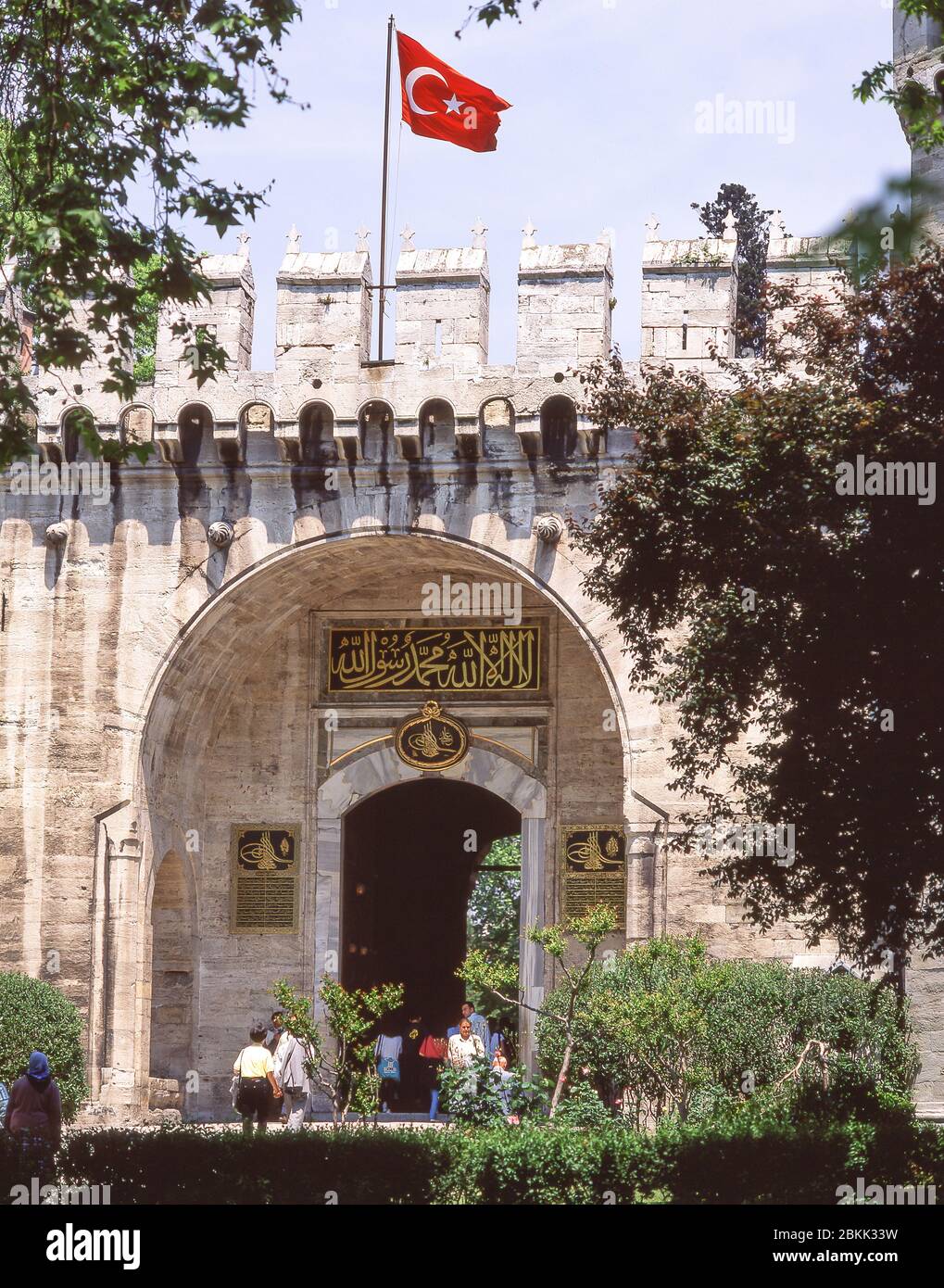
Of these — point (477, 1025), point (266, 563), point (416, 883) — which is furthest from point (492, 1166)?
point (416, 883)

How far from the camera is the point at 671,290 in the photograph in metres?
20.5

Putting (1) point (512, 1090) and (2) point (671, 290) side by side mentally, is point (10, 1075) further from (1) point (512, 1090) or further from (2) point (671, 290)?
(2) point (671, 290)

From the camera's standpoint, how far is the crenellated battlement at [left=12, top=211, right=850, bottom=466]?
67.3ft

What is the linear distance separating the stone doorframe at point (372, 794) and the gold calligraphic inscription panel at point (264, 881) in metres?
0.29

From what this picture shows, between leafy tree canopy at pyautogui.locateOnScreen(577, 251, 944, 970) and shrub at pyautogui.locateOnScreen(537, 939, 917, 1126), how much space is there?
11.0 ft

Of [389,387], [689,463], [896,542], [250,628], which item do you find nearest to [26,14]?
[689,463]

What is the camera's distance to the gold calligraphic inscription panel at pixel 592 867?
21.7m
